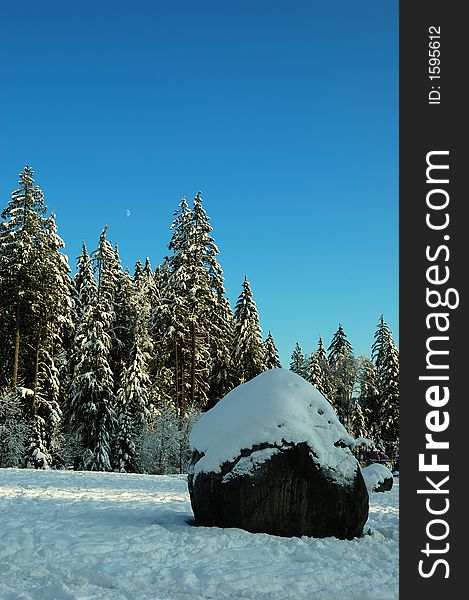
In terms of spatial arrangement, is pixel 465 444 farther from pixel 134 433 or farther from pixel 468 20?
pixel 134 433

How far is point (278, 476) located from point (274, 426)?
28.6 inches

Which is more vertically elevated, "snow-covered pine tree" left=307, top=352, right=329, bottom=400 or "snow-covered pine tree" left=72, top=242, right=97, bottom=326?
"snow-covered pine tree" left=72, top=242, right=97, bottom=326

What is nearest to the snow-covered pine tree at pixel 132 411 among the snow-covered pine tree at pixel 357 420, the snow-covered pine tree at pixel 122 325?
the snow-covered pine tree at pixel 122 325

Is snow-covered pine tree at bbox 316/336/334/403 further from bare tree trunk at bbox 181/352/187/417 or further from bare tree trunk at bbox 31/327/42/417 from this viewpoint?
bare tree trunk at bbox 31/327/42/417

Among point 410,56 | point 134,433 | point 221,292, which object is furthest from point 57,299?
point 410,56

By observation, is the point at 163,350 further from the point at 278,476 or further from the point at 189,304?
the point at 278,476

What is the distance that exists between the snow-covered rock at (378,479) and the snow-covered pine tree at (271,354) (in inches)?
1148

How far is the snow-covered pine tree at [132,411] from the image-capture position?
31.4 metres

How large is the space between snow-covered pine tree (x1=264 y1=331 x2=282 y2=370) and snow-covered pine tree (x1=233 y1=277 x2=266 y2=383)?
3.10 metres

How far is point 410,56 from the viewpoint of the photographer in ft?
21.7

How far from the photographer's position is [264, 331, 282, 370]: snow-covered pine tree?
46003 mm

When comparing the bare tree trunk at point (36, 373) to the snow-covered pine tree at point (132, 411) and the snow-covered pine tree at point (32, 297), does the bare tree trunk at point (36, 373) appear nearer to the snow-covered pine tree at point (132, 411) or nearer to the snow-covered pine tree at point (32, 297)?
the snow-covered pine tree at point (32, 297)

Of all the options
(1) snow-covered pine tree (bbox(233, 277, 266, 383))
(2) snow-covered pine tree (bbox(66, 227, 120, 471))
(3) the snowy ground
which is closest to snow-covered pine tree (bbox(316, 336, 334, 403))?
(1) snow-covered pine tree (bbox(233, 277, 266, 383))

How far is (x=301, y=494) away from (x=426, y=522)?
9.13 ft
